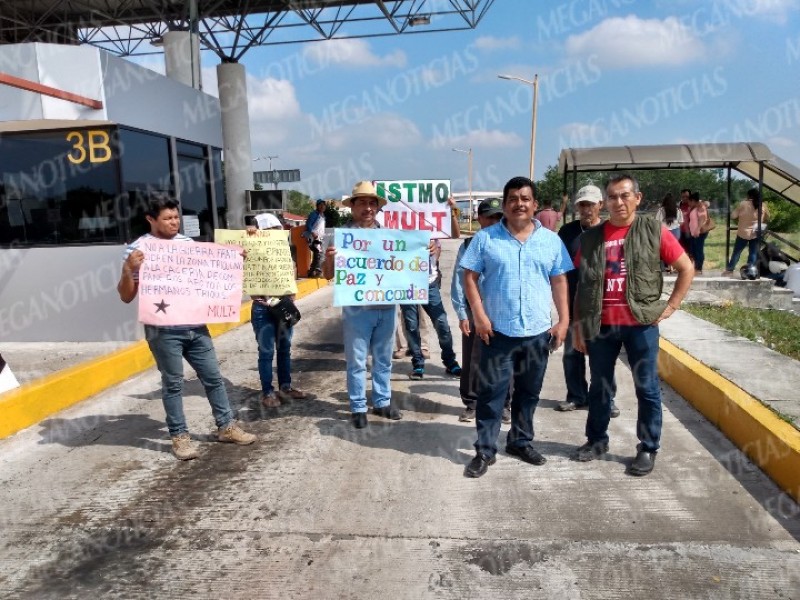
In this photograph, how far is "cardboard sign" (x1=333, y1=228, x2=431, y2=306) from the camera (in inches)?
185

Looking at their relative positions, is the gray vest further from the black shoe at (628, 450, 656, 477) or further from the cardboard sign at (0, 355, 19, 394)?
the cardboard sign at (0, 355, 19, 394)

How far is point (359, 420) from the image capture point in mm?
4793

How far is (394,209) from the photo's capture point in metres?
5.96

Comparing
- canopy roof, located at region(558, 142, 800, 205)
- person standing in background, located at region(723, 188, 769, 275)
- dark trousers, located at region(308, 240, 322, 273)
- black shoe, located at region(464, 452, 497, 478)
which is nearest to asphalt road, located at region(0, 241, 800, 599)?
black shoe, located at region(464, 452, 497, 478)

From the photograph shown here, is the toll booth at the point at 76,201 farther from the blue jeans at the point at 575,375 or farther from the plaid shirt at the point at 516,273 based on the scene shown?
the plaid shirt at the point at 516,273

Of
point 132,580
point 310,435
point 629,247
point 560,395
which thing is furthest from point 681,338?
point 132,580

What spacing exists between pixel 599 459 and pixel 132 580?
9.69 ft

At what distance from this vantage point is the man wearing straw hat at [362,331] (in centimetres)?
474

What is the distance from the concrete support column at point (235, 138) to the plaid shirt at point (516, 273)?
39.0 ft

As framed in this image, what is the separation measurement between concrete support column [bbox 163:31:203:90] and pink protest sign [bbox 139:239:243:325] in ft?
40.7

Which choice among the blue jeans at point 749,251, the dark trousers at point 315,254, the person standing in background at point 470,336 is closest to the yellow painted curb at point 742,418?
the person standing in background at point 470,336

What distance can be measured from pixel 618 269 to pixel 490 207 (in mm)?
1301

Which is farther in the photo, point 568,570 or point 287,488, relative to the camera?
point 287,488

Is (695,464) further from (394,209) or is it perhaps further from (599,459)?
(394,209)
